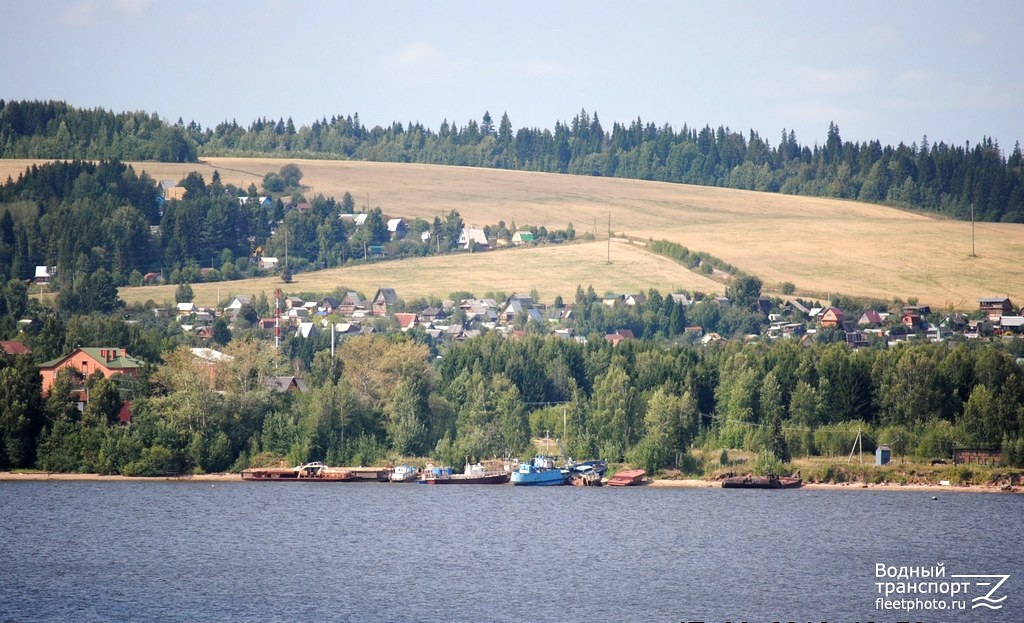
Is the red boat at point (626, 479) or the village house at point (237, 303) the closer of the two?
the red boat at point (626, 479)

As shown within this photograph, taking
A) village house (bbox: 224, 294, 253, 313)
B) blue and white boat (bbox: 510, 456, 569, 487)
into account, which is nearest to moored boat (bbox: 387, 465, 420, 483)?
blue and white boat (bbox: 510, 456, 569, 487)

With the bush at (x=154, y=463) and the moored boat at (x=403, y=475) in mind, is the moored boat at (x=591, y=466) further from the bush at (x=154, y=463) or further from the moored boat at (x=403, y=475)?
the bush at (x=154, y=463)

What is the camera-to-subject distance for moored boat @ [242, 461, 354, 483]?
99.6m

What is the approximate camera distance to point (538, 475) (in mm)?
99250

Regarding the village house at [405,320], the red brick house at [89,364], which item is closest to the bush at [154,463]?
the red brick house at [89,364]

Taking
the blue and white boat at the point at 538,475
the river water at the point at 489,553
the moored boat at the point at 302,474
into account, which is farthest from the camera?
the moored boat at the point at 302,474

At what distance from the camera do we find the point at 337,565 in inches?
2389

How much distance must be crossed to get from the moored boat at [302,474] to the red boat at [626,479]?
18681mm

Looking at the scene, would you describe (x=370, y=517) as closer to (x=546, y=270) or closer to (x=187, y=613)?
(x=187, y=613)

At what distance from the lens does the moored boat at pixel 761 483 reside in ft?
313

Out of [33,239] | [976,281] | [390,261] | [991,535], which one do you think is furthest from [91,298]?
[991,535]

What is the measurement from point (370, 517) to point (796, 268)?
11323cm

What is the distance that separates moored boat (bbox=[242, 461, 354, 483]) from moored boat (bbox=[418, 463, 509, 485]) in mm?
5761

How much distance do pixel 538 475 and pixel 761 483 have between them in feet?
51.1
